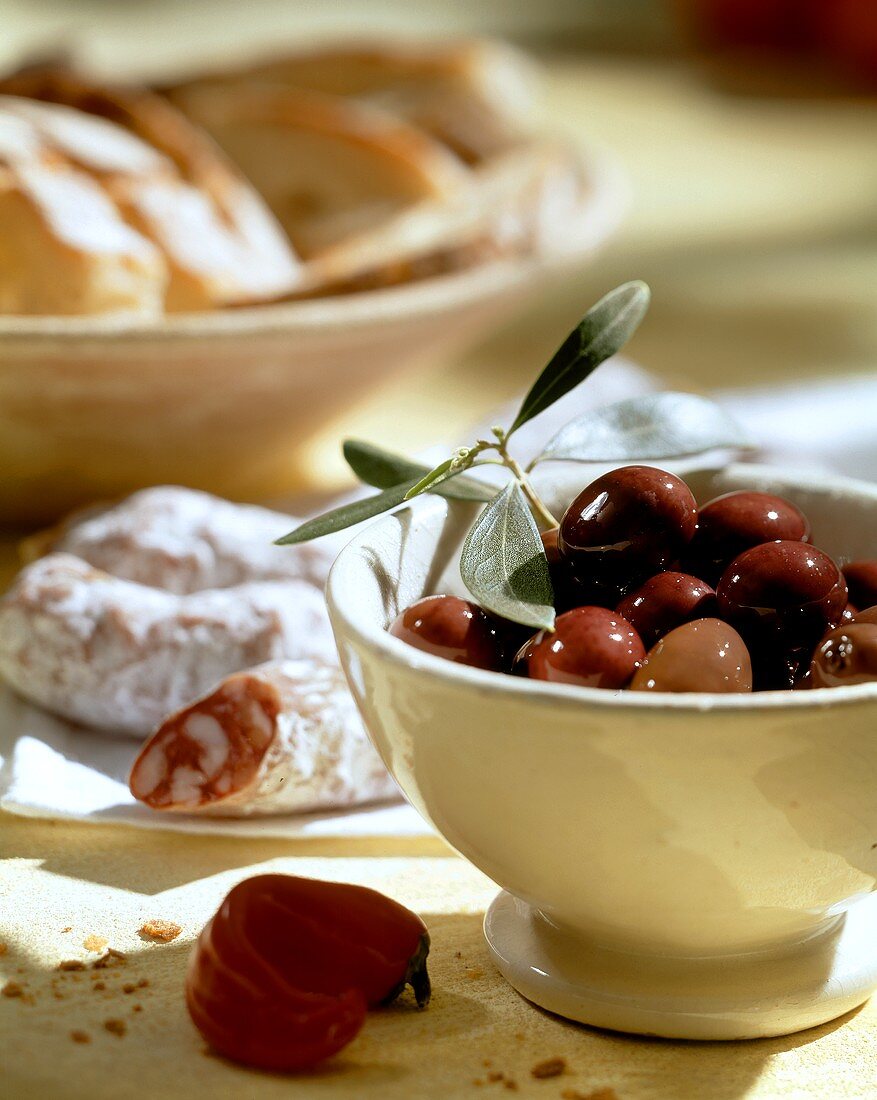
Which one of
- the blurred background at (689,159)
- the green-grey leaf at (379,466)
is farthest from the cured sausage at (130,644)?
the blurred background at (689,159)

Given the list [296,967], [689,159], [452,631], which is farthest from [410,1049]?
[689,159]

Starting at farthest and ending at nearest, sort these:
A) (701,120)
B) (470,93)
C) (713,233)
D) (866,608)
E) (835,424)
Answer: (701,120) → (713,233) → (470,93) → (835,424) → (866,608)

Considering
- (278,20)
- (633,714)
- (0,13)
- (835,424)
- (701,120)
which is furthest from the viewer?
(278,20)

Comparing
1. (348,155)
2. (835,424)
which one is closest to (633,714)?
(835,424)

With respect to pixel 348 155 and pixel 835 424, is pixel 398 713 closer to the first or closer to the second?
pixel 835 424

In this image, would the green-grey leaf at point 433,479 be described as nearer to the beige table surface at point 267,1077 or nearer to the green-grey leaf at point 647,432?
the green-grey leaf at point 647,432

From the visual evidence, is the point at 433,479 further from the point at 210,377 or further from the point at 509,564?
the point at 210,377

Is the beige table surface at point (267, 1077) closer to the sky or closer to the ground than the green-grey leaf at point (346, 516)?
closer to the ground
